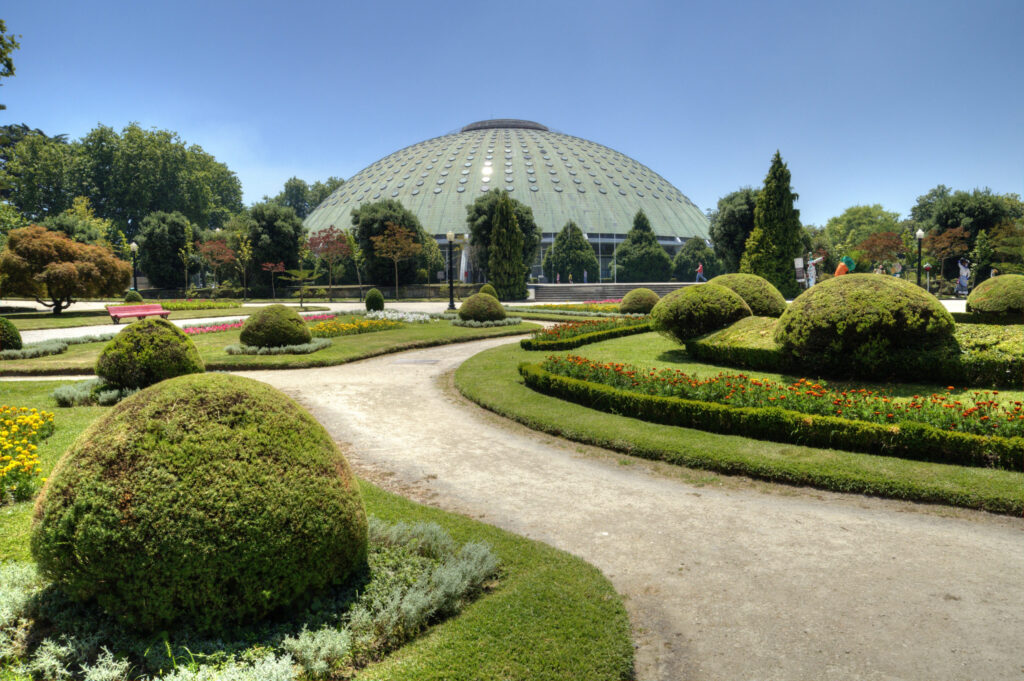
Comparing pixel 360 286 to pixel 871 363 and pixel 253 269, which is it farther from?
pixel 871 363

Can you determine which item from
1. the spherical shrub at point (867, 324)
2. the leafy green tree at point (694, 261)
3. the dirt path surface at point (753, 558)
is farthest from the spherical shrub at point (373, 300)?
the leafy green tree at point (694, 261)

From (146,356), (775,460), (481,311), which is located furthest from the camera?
(481,311)

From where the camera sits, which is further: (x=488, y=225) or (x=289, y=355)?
(x=488, y=225)

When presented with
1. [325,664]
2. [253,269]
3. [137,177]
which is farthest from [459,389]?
[137,177]

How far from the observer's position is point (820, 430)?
7.71 metres

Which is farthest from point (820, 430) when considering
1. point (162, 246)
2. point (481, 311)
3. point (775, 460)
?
point (162, 246)

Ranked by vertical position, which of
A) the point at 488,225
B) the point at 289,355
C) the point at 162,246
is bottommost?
the point at 289,355

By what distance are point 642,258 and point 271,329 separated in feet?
180

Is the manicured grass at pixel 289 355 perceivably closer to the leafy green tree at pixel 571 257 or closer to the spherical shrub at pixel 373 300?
the spherical shrub at pixel 373 300

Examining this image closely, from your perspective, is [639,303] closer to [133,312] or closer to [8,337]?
[8,337]

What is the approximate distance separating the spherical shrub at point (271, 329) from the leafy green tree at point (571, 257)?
2003 inches

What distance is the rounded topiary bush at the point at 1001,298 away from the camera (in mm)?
15977

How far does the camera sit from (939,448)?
6.98 meters

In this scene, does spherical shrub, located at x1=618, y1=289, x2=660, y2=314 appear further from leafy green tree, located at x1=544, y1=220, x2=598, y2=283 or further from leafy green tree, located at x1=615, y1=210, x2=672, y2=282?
leafy green tree, located at x1=615, y1=210, x2=672, y2=282
